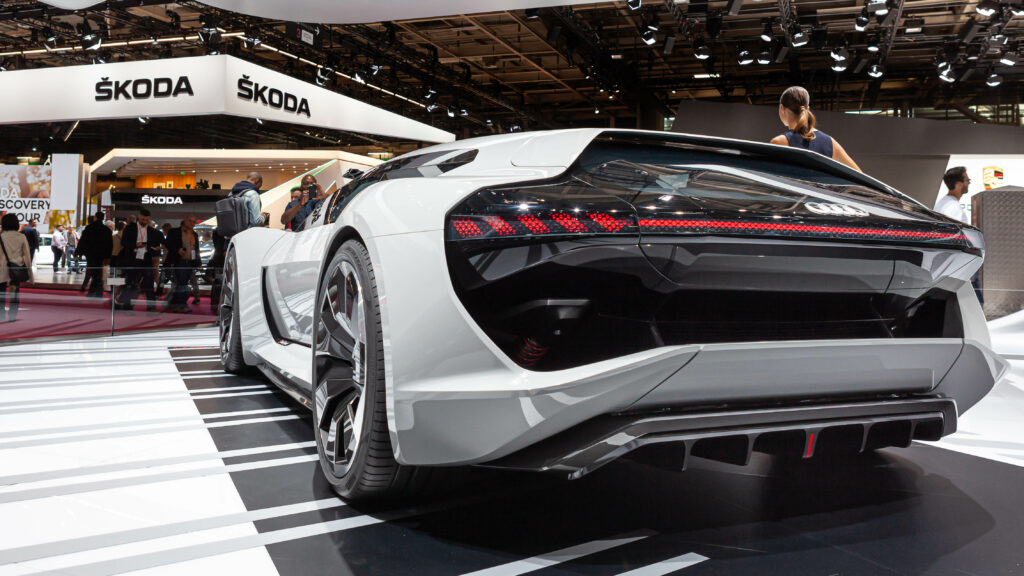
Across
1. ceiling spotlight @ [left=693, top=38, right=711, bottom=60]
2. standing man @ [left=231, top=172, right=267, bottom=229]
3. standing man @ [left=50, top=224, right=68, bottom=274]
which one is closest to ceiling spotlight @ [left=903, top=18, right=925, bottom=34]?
ceiling spotlight @ [left=693, top=38, right=711, bottom=60]

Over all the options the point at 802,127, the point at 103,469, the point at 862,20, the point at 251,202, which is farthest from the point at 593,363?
the point at 862,20

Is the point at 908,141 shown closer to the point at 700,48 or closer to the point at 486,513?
the point at 700,48

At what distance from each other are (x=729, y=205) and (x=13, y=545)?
1861mm

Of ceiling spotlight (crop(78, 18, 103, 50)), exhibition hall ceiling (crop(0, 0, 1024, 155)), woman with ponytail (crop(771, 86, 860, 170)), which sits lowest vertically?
woman with ponytail (crop(771, 86, 860, 170))

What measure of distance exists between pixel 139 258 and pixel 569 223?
9331 millimetres

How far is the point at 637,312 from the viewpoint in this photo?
1.72 meters

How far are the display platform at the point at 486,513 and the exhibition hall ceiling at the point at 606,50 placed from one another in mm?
10009

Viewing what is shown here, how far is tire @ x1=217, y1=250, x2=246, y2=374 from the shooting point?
420 cm

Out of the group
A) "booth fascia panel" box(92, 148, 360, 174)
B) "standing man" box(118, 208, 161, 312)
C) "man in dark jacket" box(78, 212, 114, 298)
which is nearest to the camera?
"standing man" box(118, 208, 161, 312)

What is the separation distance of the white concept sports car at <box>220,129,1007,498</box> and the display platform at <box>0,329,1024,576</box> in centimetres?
22

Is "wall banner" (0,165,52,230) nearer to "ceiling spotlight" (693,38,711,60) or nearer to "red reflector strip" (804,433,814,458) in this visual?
"ceiling spotlight" (693,38,711,60)

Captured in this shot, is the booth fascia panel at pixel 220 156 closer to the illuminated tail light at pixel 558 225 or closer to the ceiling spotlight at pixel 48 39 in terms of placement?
the ceiling spotlight at pixel 48 39

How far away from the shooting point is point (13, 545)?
1.82 meters

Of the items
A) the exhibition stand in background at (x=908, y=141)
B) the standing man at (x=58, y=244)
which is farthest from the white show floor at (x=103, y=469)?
the standing man at (x=58, y=244)
